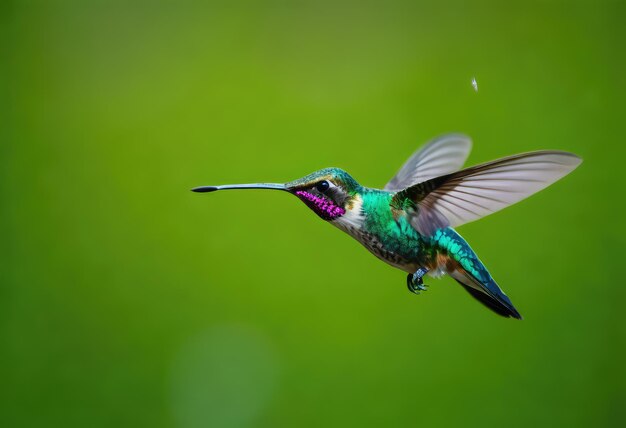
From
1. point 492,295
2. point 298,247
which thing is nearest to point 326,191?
point 492,295

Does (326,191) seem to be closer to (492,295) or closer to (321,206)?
(321,206)

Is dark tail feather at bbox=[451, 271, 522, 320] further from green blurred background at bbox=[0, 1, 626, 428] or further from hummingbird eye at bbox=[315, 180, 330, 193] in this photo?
green blurred background at bbox=[0, 1, 626, 428]

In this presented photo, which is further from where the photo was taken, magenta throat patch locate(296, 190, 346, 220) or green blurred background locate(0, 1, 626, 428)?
green blurred background locate(0, 1, 626, 428)

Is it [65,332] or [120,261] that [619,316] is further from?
[65,332]

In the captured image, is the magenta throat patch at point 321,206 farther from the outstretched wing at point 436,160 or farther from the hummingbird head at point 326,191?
the outstretched wing at point 436,160

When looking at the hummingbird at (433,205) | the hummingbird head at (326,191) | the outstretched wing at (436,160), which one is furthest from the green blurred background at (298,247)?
the hummingbird head at (326,191)

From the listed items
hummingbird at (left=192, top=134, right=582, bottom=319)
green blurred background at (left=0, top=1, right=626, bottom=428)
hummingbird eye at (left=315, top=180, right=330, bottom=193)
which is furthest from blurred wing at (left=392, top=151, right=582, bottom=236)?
green blurred background at (left=0, top=1, right=626, bottom=428)

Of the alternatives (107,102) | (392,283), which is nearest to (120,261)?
(107,102)
